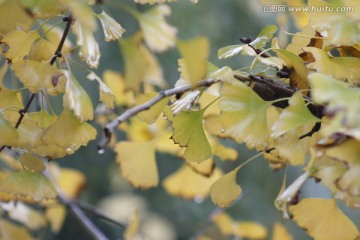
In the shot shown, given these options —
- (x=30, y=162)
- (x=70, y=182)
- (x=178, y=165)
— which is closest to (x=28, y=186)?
(x=30, y=162)

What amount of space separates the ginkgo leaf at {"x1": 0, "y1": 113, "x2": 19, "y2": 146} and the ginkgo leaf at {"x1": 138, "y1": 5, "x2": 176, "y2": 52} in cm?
14

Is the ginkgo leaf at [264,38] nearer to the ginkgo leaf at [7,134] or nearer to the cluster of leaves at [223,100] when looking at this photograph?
the cluster of leaves at [223,100]

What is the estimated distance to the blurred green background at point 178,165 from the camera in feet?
5.15

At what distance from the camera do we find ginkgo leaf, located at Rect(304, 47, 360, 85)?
465 millimetres

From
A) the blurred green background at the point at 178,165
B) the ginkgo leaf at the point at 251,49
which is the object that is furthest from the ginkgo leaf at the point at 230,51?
the blurred green background at the point at 178,165

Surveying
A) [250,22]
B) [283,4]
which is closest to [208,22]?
[250,22]

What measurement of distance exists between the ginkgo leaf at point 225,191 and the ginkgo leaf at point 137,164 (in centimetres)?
20

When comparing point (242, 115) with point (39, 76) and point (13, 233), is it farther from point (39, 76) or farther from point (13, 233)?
point (13, 233)

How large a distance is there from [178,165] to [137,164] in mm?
935

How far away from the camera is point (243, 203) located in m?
1.61

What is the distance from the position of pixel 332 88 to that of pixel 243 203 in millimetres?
1274

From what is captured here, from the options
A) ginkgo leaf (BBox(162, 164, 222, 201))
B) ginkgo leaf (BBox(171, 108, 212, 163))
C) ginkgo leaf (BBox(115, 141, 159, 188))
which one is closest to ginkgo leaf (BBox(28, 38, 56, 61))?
ginkgo leaf (BBox(171, 108, 212, 163))

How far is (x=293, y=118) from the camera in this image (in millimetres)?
411

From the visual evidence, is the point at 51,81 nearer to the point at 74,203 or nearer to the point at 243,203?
the point at 74,203
